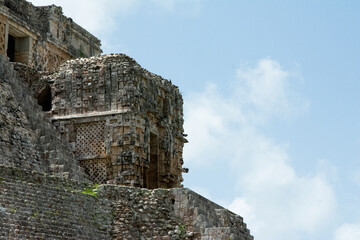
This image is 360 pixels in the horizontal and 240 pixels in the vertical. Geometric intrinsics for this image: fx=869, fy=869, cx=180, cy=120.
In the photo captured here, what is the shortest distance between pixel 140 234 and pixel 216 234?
1.75 m

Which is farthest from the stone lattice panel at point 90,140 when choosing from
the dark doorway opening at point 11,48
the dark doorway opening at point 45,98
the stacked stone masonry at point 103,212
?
the dark doorway opening at point 11,48

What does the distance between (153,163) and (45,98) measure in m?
4.03

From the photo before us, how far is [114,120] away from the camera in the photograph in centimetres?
2595

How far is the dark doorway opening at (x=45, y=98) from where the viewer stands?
90.3 feet

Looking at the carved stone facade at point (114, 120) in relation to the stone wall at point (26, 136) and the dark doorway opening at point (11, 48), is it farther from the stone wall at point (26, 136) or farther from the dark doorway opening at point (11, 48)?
the dark doorway opening at point (11, 48)

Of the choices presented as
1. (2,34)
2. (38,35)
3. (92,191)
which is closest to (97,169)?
(92,191)

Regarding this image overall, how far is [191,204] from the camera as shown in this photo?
796 inches

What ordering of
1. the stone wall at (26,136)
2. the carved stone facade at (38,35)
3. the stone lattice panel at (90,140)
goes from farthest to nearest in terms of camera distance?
the carved stone facade at (38,35) → the stone lattice panel at (90,140) → the stone wall at (26,136)

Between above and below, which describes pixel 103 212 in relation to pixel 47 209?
above

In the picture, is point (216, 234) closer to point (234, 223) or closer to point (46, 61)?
point (234, 223)

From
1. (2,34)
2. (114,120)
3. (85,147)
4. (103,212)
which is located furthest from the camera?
(2,34)

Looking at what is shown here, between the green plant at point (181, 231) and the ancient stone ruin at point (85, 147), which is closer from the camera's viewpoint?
the ancient stone ruin at point (85, 147)

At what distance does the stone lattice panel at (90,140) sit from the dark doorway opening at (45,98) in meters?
1.86

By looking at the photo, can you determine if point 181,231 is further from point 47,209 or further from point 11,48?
point 11,48
